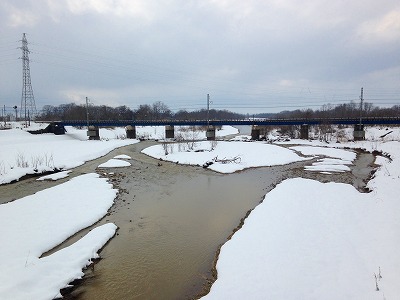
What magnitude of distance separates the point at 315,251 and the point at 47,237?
32.5 feet

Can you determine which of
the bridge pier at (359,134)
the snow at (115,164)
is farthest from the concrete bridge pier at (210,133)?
the snow at (115,164)

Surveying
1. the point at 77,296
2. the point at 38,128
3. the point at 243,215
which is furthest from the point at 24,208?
the point at 38,128

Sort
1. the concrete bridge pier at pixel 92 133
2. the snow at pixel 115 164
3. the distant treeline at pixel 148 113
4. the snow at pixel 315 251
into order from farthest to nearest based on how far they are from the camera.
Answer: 1. the distant treeline at pixel 148 113
2. the concrete bridge pier at pixel 92 133
3. the snow at pixel 115 164
4. the snow at pixel 315 251

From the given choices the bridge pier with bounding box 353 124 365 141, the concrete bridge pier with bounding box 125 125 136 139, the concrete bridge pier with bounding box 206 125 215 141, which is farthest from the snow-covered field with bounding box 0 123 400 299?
the concrete bridge pier with bounding box 125 125 136 139

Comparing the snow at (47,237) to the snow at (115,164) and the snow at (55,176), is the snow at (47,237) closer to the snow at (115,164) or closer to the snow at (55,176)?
the snow at (55,176)

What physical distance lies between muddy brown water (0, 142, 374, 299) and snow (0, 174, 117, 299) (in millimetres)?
507

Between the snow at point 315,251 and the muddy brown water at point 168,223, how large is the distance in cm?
104

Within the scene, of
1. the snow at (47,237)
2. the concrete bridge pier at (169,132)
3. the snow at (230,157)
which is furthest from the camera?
the concrete bridge pier at (169,132)

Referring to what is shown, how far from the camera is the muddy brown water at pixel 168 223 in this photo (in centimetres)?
816

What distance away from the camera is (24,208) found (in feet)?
46.2

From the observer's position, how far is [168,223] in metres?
12.7

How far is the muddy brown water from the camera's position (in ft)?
26.8

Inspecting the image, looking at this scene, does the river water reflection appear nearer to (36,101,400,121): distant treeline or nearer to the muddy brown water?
the muddy brown water

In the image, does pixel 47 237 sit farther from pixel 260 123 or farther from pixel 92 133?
pixel 92 133
